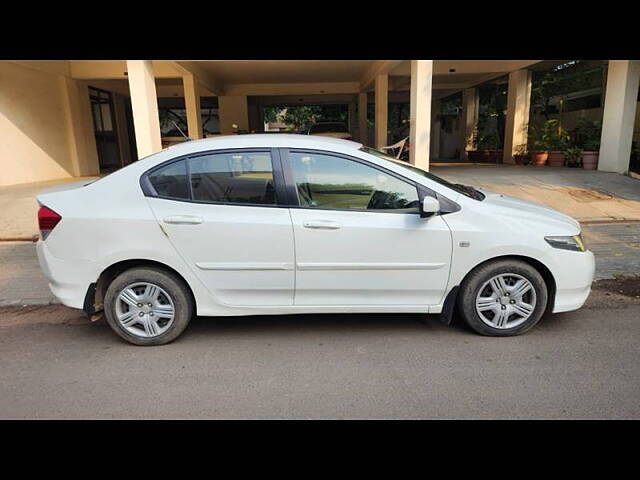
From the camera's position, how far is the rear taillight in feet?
11.5

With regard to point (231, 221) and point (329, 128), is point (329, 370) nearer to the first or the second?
point (231, 221)

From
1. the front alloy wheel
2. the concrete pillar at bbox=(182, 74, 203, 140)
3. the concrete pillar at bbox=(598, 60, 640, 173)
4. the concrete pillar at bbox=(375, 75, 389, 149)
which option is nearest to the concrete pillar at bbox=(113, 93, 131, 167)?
the concrete pillar at bbox=(182, 74, 203, 140)

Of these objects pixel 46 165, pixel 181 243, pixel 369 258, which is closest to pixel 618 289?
pixel 369 258

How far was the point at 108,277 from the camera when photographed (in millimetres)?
3682

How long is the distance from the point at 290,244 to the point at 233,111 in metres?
17.5

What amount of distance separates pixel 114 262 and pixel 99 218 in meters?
0.38

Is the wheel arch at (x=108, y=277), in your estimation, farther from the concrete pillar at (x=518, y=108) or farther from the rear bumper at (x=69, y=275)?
the concrete pillar at (x=518, y=108)

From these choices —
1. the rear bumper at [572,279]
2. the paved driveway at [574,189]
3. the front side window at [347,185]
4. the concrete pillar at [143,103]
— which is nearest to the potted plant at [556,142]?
the paved driveway at [574,189]

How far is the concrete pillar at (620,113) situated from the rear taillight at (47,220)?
12.1 m

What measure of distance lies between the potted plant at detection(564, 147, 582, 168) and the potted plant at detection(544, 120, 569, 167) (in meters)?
0.17

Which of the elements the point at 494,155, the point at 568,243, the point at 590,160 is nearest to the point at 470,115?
the point at 494,155

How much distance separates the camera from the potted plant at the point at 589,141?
37.7 feet

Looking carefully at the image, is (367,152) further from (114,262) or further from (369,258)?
(114,262)

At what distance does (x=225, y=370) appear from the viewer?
3.24 meters
